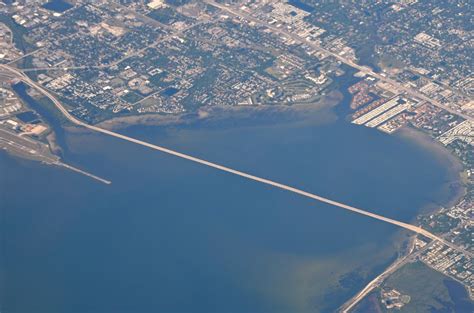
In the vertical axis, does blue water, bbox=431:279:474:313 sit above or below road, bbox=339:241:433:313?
below

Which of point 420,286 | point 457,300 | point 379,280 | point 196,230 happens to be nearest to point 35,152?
point 196,230

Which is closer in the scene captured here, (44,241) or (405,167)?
(44,241)

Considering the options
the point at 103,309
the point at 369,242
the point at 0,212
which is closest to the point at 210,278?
the point at 103,309

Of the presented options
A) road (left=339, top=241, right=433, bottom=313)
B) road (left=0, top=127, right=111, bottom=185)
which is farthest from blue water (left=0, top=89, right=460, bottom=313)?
road (left=0, top=127, right=111, bottom=185)

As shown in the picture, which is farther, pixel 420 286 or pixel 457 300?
pixel 420 286

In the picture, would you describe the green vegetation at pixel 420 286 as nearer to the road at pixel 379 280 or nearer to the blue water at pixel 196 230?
the road at pixel 379 280

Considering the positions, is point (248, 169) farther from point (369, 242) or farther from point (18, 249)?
point (18, 249)

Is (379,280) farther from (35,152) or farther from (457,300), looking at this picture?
(35,152)

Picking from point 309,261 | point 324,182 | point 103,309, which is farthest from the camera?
point 324,182

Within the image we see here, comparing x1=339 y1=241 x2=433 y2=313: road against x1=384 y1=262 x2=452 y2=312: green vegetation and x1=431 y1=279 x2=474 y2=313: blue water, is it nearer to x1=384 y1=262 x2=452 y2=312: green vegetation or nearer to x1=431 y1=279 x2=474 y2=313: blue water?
x1=384 y1=262 x2=452 y2=312: green vegetation
